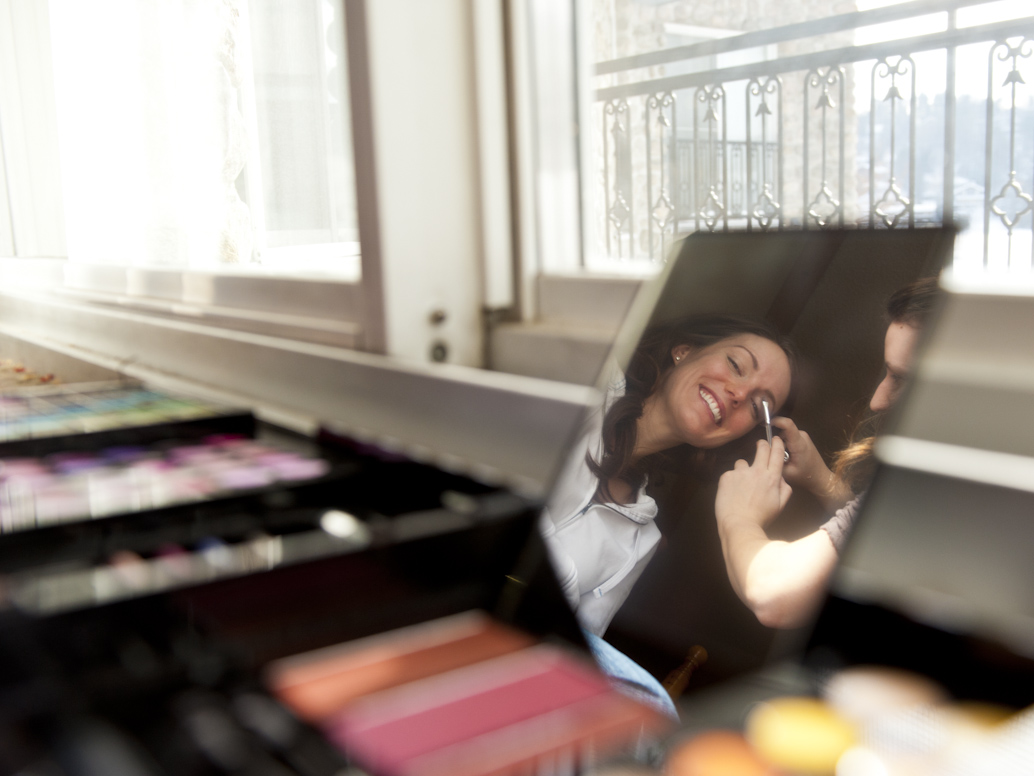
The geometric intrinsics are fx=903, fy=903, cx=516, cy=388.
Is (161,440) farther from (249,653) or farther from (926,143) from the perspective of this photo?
(926,143)

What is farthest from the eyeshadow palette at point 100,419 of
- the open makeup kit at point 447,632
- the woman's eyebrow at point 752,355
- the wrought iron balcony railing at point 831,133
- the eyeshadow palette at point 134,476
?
the woman's eyebrow at point 752,355

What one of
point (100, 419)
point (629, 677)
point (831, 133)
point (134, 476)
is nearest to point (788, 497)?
point (629, 677)

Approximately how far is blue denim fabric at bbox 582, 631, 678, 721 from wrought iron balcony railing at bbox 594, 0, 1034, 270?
0.27 metres

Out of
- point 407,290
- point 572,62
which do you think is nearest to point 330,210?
point 407,290

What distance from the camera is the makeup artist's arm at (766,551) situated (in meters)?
0.44

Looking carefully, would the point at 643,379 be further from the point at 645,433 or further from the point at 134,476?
the point at 134,476

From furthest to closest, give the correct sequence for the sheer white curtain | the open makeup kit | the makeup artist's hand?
1. the sheer white curtain
2. the makeup artist's hand
3. the open makeup kit

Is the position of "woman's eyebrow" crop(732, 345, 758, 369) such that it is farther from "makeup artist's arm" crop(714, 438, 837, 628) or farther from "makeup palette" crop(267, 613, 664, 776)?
"makeup palette" crop(267, 613, 664, 776)

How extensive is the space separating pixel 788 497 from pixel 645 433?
0.11 metres

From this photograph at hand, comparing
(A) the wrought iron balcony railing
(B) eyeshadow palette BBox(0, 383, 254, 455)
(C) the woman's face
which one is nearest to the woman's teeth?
(C) the woman's face

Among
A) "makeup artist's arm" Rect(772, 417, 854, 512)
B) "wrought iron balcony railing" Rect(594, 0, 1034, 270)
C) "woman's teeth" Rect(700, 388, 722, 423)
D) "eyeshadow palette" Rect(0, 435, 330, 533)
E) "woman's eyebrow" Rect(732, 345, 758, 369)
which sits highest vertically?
"wrought iron balcony railing" Rect(594, 0, 1034, 270)

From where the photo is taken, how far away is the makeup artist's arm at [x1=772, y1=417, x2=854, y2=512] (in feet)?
1.46

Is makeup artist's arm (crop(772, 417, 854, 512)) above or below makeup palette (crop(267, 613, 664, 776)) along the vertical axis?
above

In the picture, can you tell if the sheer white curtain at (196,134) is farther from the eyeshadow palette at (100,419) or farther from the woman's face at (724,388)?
the woman's face at (724,388)
